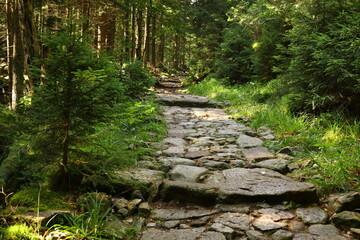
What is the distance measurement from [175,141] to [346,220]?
138 inches

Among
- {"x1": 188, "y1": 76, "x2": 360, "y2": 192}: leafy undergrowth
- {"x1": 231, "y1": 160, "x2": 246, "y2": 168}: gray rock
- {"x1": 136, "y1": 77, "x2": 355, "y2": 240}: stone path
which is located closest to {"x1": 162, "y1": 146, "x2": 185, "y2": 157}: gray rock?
{"x1": 136, "y1": 77, "x2": 355, "y2": 240}: stone path

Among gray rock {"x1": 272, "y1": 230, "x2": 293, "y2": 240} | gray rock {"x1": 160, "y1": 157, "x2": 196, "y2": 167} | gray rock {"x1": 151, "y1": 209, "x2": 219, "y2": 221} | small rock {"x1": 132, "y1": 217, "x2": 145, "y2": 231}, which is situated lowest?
gray rock {"x1": 151, "y1": 209, "x2": 219, "y2": 221}

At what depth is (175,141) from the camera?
18.5 ft

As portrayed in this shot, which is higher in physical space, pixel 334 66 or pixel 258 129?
pixel 334 66

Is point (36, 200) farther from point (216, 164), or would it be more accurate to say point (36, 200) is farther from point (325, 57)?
point (325, 57)

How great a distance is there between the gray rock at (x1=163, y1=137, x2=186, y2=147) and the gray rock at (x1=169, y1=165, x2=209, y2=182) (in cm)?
138

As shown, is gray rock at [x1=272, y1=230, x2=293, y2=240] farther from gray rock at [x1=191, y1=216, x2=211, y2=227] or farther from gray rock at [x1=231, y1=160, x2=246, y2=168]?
gray rock at [x1=231, y1=160, x2=246, y2=168]

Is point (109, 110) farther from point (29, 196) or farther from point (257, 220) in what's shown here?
point (257, 220)

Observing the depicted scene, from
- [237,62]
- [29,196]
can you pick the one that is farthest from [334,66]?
[237,62]

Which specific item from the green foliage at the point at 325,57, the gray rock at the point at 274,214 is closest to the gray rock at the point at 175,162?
the gray rock at the point at 274,214

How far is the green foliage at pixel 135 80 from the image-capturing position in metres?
8.88

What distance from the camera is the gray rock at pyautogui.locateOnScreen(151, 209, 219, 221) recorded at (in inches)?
112

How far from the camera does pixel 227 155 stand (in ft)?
15.5

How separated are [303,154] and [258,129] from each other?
7.17ft
